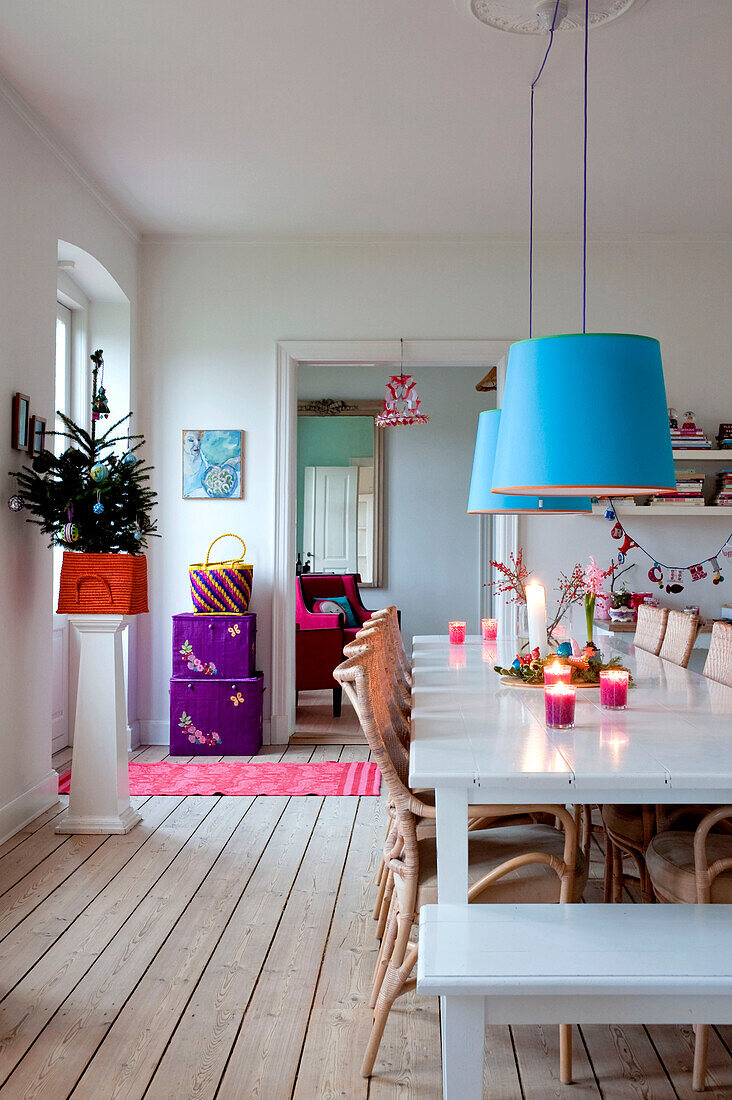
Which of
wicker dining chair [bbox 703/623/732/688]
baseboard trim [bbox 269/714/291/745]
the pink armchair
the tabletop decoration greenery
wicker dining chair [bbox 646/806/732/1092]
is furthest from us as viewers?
A: the pink armchair

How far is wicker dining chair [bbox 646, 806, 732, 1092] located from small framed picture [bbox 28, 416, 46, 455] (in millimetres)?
2855

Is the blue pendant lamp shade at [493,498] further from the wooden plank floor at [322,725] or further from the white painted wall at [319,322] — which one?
the wooden plank floor at [322,725]

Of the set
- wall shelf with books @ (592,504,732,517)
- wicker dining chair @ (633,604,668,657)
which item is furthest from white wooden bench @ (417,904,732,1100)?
wall shelf with books @ (592,504,732,517)

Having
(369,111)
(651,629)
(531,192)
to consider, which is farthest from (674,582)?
(369,111)

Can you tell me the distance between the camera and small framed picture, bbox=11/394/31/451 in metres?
3.80

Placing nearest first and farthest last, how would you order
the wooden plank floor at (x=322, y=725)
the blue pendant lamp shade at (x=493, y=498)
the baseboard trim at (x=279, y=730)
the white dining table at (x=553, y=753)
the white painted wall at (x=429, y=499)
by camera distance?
the white dining table at (x=553, y=753) < the blue pendant lamp shade at (x=493, y=498) < the baseboard trim at (x=279, y=730) < the wooden plank floor at (x=322, y=725) < the white painted wall at (x=429, y=499)

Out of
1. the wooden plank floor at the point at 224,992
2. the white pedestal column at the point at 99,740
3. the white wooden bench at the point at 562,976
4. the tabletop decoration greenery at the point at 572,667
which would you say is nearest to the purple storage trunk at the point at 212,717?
the white pedestal column at the point at 99,740

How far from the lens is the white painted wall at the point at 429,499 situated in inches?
337

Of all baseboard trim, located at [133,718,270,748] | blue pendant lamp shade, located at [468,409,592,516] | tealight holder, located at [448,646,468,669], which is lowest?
baseboard trim, located at [133,718,270,748]

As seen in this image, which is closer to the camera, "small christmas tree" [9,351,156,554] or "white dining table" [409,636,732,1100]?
"white dining table" [409,636,732,1100]

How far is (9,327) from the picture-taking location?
374 cm

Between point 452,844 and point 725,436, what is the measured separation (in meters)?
4.06

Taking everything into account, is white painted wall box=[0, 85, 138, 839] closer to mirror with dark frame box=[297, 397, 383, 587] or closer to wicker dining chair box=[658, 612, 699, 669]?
wicker dining chair box=[658, 612, 699, 669]

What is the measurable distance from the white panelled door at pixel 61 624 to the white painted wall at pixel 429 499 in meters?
3.40
